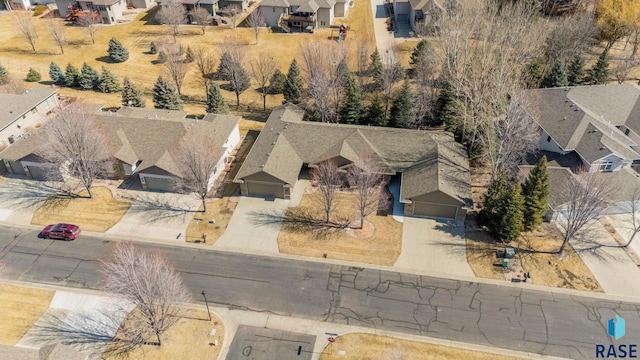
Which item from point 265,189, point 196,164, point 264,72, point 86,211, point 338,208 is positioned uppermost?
point 264,72

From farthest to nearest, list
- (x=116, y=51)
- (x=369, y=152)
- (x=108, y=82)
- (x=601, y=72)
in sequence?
(x=116, y=51) → (x=108, y=82) → (x=601, y=72) → (x=369, y=152)

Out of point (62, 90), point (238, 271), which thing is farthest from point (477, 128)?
point (62, 90)

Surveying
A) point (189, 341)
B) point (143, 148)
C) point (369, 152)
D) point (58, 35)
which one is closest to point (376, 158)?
point (369, 152)


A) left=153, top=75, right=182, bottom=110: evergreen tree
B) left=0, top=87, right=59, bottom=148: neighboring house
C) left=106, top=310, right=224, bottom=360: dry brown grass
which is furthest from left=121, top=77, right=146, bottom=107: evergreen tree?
left=106, top=310, right=224, bottom=360: dry brown grass

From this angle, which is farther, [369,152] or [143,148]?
[143,148]

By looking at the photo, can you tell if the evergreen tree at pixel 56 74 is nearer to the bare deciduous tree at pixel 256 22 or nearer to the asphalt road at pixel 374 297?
the bare deciduous tree at pixel 256 22

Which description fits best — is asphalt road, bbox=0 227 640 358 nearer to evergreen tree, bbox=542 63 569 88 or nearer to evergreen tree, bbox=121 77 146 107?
evergreen tree, bbox=121 77 146 107

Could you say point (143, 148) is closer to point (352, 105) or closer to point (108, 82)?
point (108, 82)

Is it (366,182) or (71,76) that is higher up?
(71,76)
